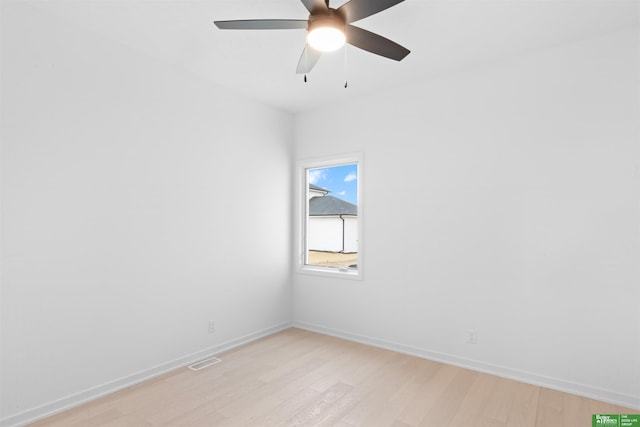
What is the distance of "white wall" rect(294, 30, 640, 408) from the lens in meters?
2.62

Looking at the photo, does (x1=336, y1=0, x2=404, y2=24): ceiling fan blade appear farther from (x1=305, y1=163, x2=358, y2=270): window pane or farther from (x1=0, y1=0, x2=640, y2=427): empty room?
(x1=305, y1=163, x2=358, y2=270): window pane

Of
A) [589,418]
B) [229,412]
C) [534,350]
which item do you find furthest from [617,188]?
[229,412]

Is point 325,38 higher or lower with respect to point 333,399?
higher

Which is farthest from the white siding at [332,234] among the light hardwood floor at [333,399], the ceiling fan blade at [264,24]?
the ceiling fan blade at [264,24]

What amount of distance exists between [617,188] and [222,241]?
11.5 feet

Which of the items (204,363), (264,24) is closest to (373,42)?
(264,24)

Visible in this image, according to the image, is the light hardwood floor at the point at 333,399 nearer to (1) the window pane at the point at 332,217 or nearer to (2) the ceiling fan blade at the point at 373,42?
(1) the window pane at the point at 332,217

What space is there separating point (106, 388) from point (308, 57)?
2.95 metres

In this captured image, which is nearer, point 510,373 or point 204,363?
point 510,373

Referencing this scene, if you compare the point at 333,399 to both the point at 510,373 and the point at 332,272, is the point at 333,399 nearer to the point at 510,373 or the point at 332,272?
the point at 510,373

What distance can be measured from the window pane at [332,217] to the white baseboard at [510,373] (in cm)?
85

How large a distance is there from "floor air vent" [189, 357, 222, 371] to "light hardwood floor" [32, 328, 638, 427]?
0.08m

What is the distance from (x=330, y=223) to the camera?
448 cm

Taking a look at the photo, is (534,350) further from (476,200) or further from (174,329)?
(174,329)
